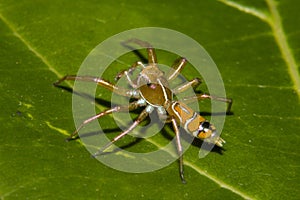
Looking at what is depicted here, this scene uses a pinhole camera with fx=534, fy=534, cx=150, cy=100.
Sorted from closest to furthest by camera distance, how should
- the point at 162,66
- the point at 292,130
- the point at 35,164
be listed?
the point at 35,164 < the point at 292,130 < the point at 162,66

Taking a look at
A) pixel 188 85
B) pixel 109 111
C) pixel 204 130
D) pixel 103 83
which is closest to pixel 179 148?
pixel 204 130

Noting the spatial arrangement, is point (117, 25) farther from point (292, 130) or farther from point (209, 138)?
point (292, 130)

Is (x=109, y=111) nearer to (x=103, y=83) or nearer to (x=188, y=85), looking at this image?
(x=103, y=83)

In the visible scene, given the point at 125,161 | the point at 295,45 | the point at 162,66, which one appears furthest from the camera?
the point at 162,66

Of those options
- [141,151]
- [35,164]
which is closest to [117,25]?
[141,151]

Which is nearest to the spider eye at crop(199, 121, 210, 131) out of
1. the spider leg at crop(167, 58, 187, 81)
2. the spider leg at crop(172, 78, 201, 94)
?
the spider leg at crop(172, 78, 201, 94)

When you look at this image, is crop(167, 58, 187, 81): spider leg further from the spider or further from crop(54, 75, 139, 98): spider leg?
crop(54, 75, 139, 98): spider leg
